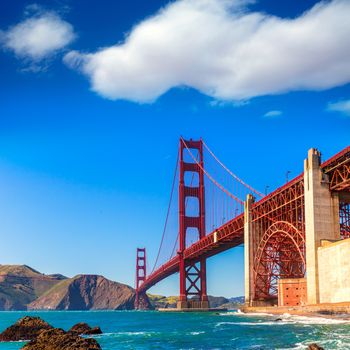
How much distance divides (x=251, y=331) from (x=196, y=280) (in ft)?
235

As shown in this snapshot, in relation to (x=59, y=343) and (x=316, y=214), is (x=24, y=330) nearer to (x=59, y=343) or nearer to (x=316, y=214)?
(x=59, y=343)

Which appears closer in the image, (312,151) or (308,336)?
(308,336)

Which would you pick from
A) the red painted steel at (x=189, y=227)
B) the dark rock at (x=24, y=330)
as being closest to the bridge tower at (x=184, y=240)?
the red painted steel at (x=189, y=227)

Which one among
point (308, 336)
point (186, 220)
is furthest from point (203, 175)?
point (308, 336)

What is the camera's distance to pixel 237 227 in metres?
86.1

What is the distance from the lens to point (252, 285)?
261ft

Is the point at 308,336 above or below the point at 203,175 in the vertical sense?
below

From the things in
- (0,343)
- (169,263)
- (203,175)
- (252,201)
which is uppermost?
(203,175)

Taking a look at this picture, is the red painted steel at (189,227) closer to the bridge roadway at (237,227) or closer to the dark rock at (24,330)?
the bridge roadway at (237,227)

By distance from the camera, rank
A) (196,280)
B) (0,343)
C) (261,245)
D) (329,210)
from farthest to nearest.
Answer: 1. (196,280)
2. (261,245)
3. (329,210)
4. (0,343)

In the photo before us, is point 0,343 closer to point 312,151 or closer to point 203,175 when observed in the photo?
point 312,151

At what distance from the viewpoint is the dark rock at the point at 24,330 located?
42969 millimetres

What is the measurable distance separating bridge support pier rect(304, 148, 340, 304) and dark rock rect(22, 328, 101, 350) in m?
29.2

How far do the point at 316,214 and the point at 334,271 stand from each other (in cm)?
706
